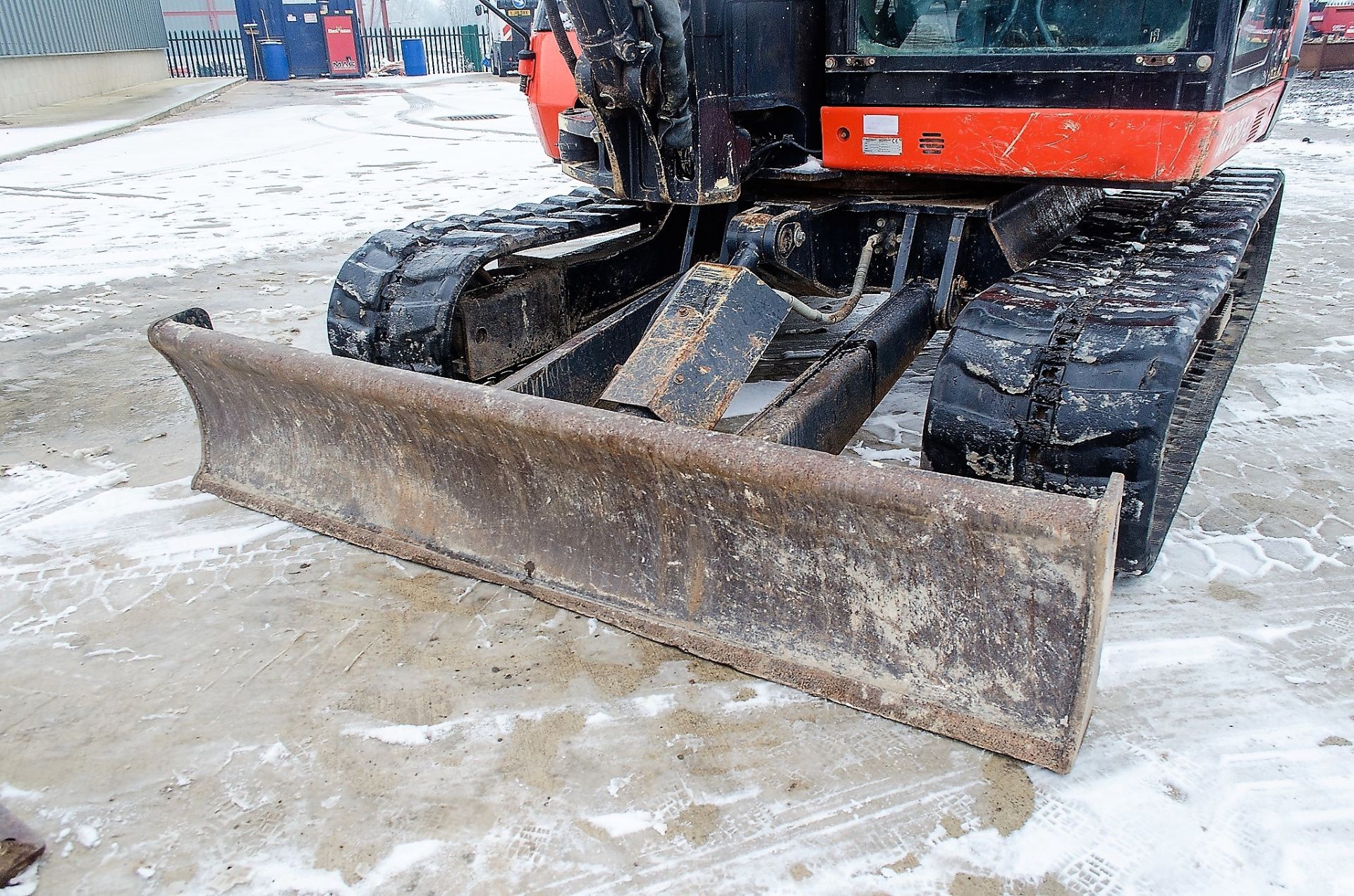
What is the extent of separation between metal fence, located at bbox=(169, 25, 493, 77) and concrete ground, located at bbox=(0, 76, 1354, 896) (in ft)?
88.0

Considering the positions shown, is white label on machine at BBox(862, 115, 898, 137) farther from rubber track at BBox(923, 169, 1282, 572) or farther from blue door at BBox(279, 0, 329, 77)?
blue door at BBox(279, 0, 329, 77)

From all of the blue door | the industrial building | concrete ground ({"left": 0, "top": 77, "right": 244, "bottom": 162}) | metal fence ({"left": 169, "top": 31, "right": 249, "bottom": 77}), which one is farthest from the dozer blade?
metal fence ({"left": 169, "top": 31, "right": 249, "bottom": 77})

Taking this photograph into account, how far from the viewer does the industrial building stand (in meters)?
16.0

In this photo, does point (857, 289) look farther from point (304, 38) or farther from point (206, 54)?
point (206, 54)

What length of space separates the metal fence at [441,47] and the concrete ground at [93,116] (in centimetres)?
964

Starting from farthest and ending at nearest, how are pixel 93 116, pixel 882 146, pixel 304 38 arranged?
pixel 304 38 < pixel 93 116 < pixel 882 146

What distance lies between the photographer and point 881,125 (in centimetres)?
350

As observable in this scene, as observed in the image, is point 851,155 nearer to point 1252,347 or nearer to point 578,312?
point 578,312

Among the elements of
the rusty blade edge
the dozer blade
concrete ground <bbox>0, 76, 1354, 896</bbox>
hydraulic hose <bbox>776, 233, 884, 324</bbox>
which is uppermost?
hydraulic hose <bbox>776, 233, 884, 324</bbox>

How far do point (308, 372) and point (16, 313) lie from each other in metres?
4.11

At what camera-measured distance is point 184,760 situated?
233 cm

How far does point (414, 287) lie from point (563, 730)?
2022 mm

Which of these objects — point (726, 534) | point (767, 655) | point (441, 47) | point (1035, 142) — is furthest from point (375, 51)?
point (767, 655)

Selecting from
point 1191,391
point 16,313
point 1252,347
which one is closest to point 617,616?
point 1191,391
